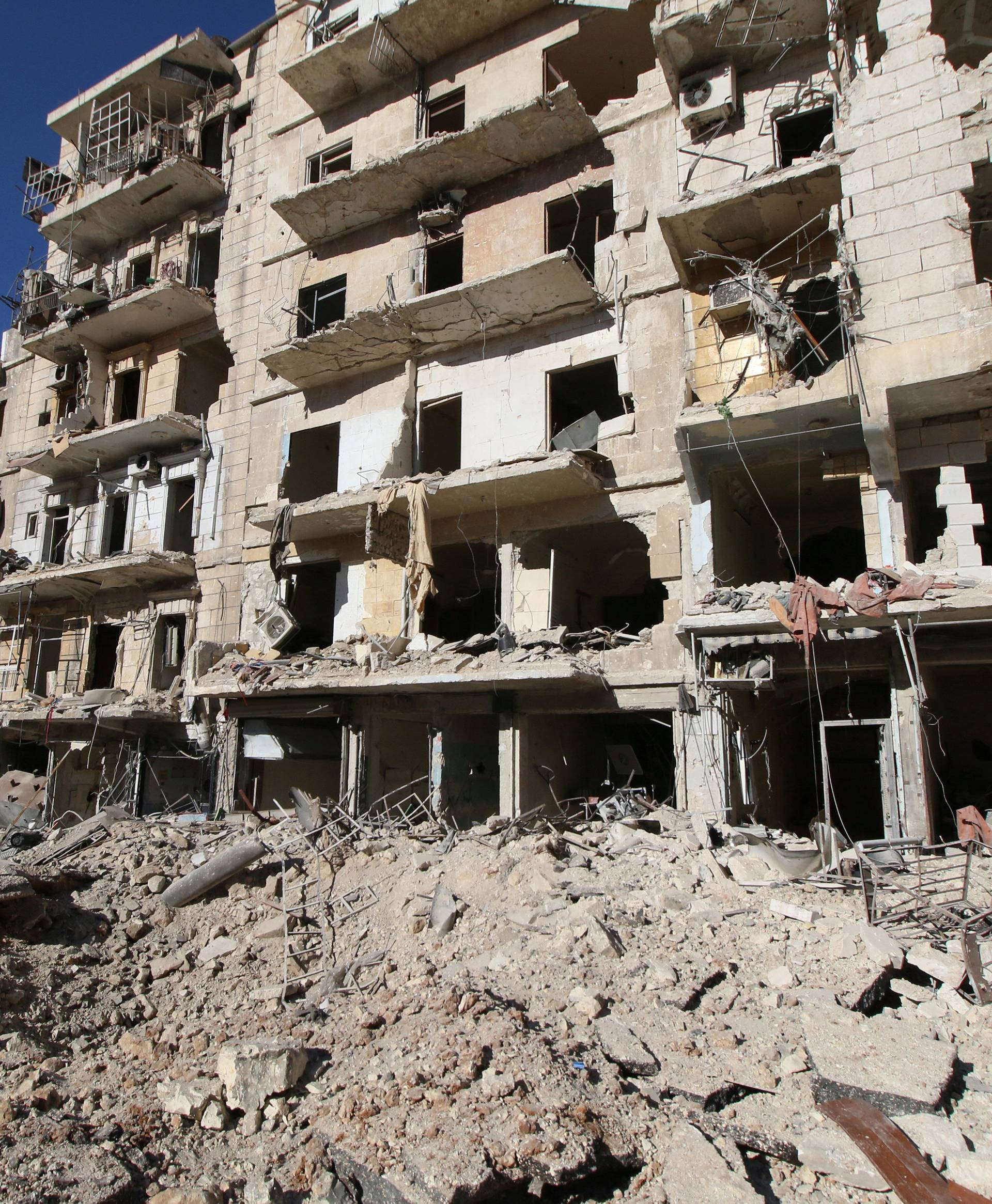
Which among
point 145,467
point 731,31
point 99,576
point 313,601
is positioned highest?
point 731,31

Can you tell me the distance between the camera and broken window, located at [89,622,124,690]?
76.0ft

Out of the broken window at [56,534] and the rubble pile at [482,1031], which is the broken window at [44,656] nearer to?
the broken window at [56,534]

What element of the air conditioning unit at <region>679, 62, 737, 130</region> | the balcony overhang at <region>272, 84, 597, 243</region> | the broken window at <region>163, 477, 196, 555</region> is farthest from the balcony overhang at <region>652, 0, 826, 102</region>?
the broken window at <region>163, 477, 196, 555</region>

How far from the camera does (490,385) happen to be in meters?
17.2

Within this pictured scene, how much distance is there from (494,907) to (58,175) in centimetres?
2858

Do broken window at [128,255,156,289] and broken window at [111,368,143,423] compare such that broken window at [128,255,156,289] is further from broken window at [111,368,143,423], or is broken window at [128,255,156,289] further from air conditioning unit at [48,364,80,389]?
air conditioning unit at [48,364,80,389]

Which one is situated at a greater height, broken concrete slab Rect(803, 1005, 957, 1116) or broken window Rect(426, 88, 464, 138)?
broken window Rect(426, 88, 464, 138)

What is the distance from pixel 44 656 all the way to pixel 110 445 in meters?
6.63

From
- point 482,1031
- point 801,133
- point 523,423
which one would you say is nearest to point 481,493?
point 523,423

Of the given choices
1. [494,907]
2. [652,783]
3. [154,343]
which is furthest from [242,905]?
[154,343]

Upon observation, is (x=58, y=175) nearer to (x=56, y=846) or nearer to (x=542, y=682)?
(x=56, y=846)

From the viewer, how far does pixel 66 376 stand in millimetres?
25609

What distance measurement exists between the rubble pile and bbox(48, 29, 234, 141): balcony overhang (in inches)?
916

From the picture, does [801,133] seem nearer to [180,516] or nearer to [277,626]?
[277,626]
